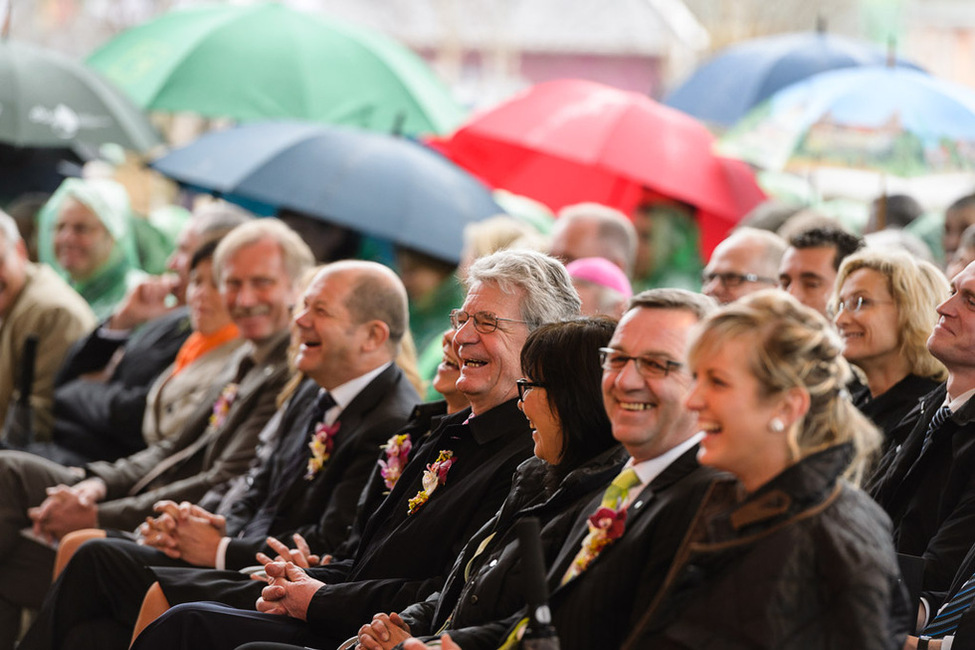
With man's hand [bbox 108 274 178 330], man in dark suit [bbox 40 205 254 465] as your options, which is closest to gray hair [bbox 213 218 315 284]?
man in dark suit [bbox 40 205 254 465]

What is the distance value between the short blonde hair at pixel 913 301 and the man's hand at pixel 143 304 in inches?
144

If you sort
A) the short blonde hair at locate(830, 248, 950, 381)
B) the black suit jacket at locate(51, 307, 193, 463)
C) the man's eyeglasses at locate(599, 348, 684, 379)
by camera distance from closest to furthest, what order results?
the man's eyeglasses at locate(599, 348, 684, 379) → the short blonde hair at locate(830, 248, 950, 381) → the black suit jacket at locate(51, 307, 193, 463)

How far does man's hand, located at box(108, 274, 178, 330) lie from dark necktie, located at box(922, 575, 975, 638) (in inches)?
169

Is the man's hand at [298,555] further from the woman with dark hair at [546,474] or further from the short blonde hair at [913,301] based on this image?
the short blonde hair at [913,301]

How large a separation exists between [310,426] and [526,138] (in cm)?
307

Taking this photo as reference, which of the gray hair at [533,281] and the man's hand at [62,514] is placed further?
the man's hand at [62,514]

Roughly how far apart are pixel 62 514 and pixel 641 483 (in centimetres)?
304

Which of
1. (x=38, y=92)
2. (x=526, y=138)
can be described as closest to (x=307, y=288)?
(x=526, y=138)

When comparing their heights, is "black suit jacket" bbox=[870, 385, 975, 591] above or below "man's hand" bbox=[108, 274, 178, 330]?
below

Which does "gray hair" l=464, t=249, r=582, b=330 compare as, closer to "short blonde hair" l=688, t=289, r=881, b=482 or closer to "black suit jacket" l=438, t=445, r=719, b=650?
"black suit jacket" l=438, t=445, r=719, b=650

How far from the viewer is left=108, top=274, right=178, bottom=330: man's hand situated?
661 centimetres

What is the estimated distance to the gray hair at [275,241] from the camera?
552cm

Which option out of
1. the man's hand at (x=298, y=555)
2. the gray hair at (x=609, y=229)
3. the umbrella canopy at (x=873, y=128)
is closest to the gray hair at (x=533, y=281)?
the man's hand at (x=298, y=555)

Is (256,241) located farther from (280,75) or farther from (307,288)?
(280,75)
